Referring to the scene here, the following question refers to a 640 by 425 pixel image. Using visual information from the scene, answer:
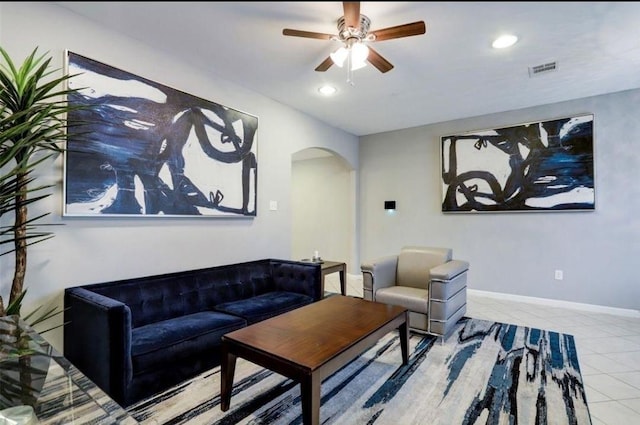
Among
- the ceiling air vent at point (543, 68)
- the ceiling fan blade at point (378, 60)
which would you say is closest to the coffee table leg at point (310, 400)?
the ceiling fan blade at point (378, 60)

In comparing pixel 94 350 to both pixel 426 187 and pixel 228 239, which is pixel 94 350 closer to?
pixel 228 239

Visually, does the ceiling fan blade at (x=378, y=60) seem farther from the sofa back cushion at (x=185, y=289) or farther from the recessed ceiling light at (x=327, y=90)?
the sofa back cushion at (x=185, y=289)

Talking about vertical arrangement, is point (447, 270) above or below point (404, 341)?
above

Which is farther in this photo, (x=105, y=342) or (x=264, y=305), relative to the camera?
(x=264, y=305)

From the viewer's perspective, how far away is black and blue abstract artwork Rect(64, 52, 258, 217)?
2236mm

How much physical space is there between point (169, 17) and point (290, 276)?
296 centimetres

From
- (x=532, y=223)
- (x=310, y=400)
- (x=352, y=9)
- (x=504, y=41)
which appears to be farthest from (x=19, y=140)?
(x=532, y=223)

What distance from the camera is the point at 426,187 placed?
198 inches

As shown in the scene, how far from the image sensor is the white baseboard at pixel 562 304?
12.0ft

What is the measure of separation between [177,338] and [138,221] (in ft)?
3.41

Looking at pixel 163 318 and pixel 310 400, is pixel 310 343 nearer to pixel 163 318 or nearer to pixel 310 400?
pixel 310 400

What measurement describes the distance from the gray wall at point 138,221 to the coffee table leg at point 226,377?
1.19m

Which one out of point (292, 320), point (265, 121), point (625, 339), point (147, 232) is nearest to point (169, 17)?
point (292, 320)

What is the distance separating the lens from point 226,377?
193cm
